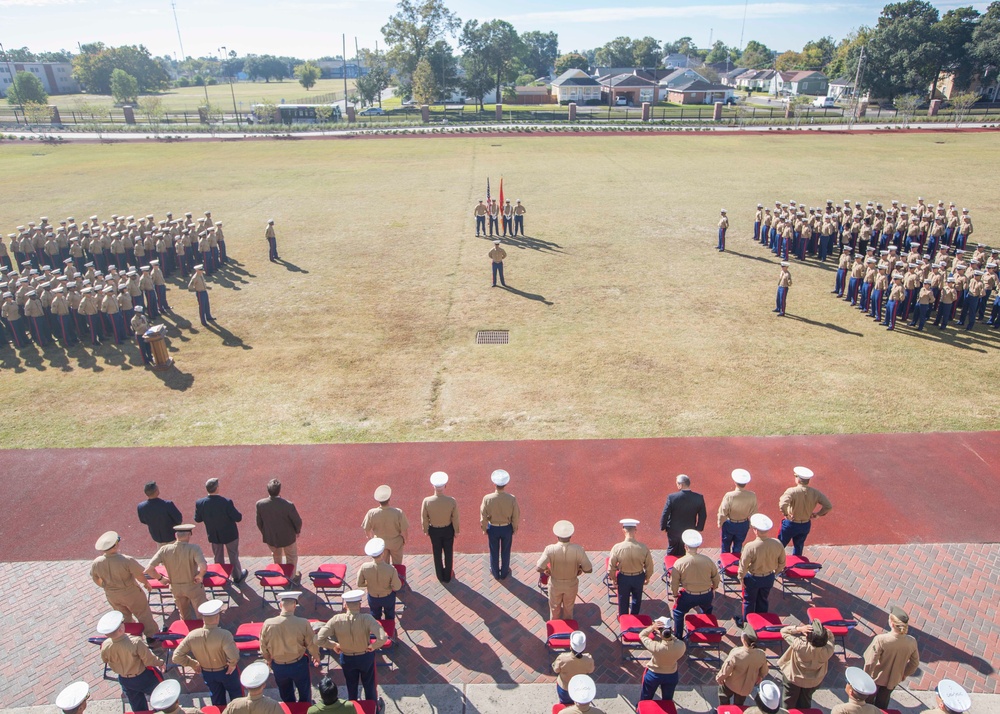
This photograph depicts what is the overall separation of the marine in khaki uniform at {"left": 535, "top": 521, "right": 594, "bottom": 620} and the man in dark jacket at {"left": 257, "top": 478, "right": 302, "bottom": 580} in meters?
3.39

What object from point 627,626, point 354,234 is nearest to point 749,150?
point 354,234

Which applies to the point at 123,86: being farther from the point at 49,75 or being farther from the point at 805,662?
the point at 805,662

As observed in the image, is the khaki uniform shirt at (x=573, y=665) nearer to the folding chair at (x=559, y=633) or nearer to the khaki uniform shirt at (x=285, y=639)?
the folding chair at (x=559, y=633)

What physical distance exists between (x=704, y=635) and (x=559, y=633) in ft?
5.44

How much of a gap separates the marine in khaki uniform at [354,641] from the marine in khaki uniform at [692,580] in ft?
11.3

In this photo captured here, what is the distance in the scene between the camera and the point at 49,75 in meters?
124

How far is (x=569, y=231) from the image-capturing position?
26.0 meters

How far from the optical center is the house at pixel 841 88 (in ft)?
290

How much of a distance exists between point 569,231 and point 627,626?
67.4 ft

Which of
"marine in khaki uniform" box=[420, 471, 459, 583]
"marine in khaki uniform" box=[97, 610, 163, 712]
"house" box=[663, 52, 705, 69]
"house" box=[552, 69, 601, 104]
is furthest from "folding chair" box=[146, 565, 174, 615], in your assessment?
"house" box=[663, 52, 705, 69]

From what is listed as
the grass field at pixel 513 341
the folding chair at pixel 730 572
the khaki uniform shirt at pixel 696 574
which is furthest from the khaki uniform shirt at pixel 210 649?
the folding chair at pixel 730 572

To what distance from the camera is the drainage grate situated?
16078mm

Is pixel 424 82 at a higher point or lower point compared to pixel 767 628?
higher

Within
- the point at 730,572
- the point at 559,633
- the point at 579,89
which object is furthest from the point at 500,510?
the point at 579,89
